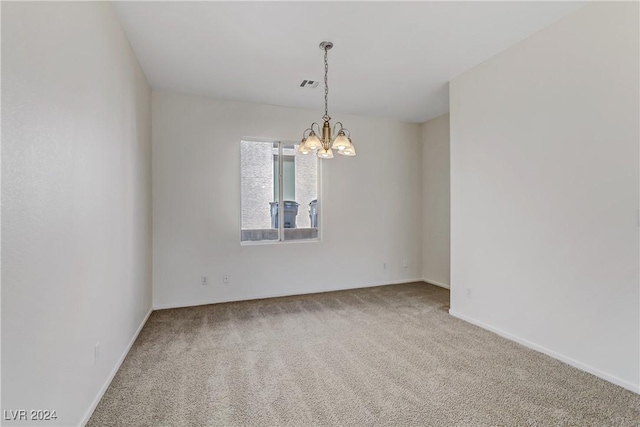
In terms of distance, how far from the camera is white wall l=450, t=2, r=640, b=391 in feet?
7.36

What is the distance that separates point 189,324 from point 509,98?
4069mm

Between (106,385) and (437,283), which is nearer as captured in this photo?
(106,385)

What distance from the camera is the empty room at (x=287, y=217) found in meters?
1.54

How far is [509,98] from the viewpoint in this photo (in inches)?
120

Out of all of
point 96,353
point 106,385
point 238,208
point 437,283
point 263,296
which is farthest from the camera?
point 437,283

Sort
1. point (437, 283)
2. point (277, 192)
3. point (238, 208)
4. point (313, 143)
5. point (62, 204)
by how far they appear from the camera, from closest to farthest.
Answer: point (62, 204) < point (313, 143) < point (238, 208) < point (277, 192) < point (437, 283)

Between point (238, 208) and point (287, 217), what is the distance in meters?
0.76

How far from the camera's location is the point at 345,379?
2350 millimetres

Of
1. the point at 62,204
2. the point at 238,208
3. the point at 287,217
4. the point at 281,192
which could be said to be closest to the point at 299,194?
the point at 281,192

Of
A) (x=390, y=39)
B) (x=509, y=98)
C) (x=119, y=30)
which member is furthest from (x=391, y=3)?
(x=119, y=30)

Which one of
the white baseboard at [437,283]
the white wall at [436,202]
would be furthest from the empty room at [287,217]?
the white wall at [436,202]

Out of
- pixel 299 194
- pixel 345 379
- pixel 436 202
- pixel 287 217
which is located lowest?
pixel 345 379

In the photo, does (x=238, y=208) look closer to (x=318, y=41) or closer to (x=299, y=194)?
(x=299, y=194)

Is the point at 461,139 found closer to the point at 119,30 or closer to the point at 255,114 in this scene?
the point at 255,114
